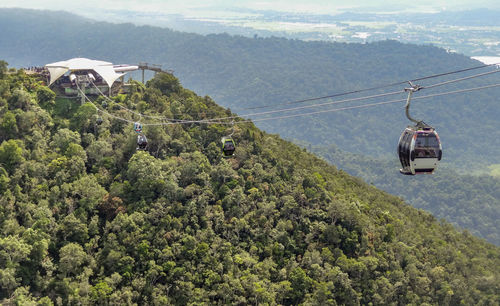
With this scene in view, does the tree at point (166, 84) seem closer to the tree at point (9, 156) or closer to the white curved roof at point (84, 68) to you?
the white curved roof at point (84, 68)

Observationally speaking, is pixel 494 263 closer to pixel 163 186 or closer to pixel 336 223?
pixel 336 223

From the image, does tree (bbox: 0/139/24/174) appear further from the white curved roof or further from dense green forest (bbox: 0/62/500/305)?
the white curved roof

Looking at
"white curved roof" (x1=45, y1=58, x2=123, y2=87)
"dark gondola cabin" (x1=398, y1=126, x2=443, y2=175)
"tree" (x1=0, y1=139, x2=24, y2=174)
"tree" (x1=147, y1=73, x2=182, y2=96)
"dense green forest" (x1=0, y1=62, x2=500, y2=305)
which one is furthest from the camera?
"tree" (x1=147, y1=73, x2=182, y2=96)

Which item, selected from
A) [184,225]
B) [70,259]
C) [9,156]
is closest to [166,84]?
[9,156]

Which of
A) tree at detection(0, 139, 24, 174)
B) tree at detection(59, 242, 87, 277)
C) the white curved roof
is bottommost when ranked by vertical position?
tree at detection(59, 242, 87, 277)

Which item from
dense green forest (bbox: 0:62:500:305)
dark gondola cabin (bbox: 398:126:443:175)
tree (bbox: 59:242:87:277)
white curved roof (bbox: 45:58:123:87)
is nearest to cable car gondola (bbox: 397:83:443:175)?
dark gondola cabin (bbox: 398:126:443:175)

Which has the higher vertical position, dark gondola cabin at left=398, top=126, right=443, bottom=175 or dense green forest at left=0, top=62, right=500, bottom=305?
dark gondola cabin at left=398, top=126, right=443, bottom=175

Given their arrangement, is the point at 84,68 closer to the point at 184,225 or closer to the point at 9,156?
the point at 9,156
